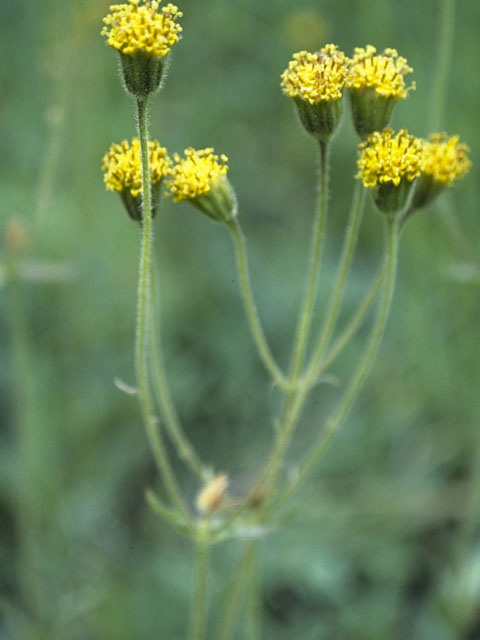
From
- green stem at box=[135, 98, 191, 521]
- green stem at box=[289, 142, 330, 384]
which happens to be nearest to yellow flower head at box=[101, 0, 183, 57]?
green stem at box=[135, 98, 191, 521]

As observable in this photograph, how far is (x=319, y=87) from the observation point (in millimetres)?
2143

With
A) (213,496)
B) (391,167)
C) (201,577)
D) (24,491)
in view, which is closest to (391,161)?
(391,167)

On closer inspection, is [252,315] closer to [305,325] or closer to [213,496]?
[305,325]

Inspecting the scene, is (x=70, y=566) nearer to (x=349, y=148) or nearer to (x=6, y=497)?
(x=6, y=497)

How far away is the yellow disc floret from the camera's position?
7.32ft

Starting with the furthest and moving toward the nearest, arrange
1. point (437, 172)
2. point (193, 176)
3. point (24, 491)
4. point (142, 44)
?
point (24, 491) < point (437, 172) < point (193, 176) < point (142, 44)

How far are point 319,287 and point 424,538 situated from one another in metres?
1.33

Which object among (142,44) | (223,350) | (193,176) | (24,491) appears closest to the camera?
(142,44)

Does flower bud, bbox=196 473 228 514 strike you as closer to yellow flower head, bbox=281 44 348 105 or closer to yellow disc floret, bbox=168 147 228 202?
yellow disc floret, bbox=168 147 228 202

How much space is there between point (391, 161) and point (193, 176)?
21.0 inches

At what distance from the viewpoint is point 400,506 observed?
142 inches

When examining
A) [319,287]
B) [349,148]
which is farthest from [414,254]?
[349,148]

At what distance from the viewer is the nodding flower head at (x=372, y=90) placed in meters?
2.25

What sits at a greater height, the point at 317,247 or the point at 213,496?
the point at 317,247
